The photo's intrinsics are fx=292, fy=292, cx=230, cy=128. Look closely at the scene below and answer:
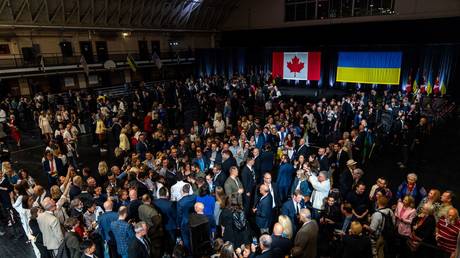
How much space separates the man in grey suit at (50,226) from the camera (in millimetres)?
4227

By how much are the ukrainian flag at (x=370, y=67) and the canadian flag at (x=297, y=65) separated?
163cm

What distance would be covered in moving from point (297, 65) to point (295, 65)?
0.58ft

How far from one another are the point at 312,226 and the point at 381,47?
17243 millimetres

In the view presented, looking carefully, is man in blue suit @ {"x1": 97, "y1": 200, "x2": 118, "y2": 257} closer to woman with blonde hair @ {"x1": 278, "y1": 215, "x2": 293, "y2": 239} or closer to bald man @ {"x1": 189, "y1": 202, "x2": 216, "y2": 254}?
→ bald man @ {"x1": 189, "y1": 202, "x2": 216, "y2": 254}

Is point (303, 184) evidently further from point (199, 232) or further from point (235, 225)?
point (199, 232)

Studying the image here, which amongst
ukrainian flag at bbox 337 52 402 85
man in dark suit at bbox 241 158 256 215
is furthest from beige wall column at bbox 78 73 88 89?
man in dark suit at bbox 241 158 256 215

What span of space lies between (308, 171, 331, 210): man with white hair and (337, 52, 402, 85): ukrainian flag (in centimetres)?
1551

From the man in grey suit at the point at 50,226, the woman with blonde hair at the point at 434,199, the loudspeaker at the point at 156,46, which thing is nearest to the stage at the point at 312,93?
the loudspeaker at the point at 156,46

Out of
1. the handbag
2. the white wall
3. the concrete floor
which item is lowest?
the concrete floor

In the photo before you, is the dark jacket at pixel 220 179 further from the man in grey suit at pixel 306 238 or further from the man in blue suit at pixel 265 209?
the man in grey suit at pixel 306 238

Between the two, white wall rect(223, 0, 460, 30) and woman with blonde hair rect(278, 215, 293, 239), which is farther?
white wall rect(223, 0, 460, 30)

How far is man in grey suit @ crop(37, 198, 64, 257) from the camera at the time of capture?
4227 millimetres

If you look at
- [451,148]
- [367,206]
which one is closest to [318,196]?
[367,206]

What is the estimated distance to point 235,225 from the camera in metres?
4.18
